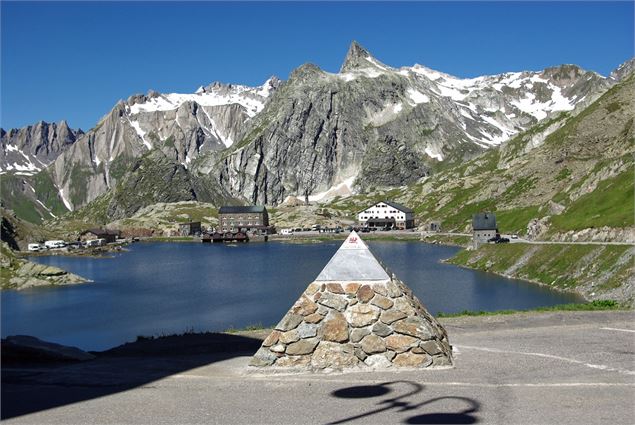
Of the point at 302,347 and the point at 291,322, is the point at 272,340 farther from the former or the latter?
the point at 302,347

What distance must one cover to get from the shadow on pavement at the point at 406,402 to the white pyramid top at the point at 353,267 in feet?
15.5

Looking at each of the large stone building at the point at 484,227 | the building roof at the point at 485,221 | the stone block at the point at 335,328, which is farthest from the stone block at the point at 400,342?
the building roof at the point at 485,221

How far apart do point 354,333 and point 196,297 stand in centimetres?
8445

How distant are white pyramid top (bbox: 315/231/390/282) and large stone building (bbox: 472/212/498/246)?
128m

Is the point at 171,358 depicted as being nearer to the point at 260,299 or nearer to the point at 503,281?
the point at 260,299

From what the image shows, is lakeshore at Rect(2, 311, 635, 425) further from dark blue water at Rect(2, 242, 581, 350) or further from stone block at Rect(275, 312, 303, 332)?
dark blue water at Rect(2, 242, 581, 350)

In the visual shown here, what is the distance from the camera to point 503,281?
4124 inches

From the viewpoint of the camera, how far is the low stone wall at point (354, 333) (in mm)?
21578

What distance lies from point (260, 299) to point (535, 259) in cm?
4804

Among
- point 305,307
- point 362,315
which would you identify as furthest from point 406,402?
point 305,307

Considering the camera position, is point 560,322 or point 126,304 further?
point 126,304

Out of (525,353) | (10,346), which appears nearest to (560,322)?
(525,353)

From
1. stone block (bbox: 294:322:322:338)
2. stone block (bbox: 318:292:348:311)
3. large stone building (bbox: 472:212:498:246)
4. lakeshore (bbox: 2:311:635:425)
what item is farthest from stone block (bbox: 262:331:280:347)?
large stone building (bbox: 472:212:498:246)

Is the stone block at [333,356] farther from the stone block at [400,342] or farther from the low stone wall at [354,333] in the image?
the stone block at [400,342]
